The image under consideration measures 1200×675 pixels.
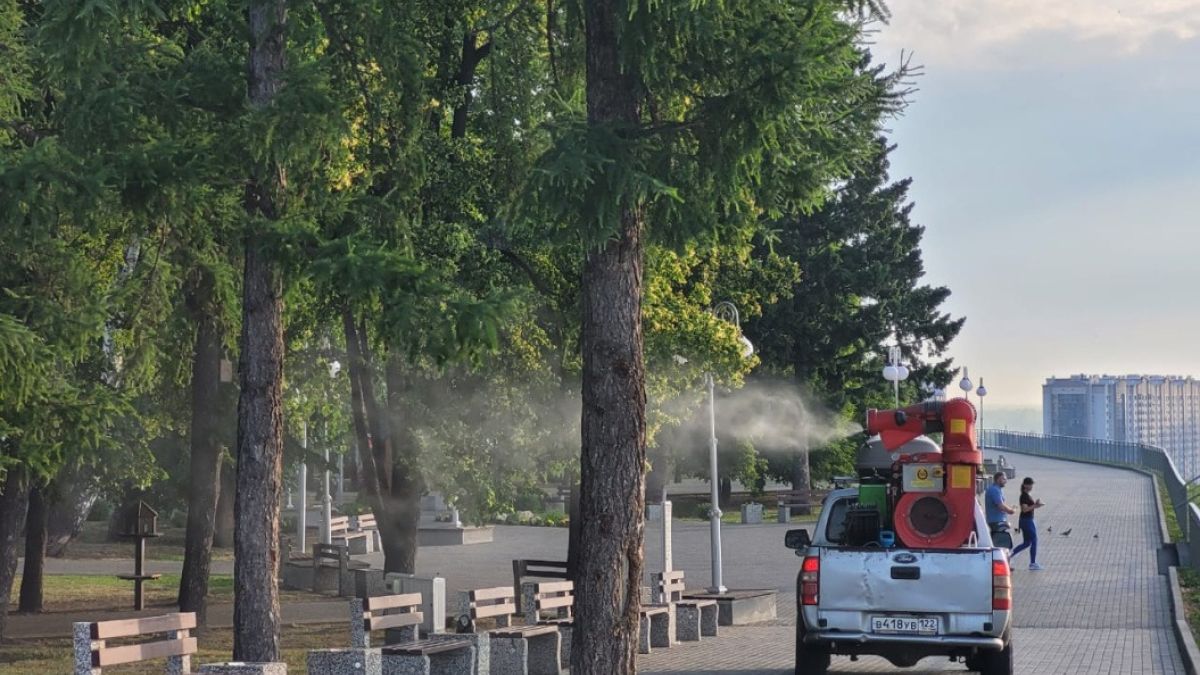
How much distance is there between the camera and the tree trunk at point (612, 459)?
13.1m

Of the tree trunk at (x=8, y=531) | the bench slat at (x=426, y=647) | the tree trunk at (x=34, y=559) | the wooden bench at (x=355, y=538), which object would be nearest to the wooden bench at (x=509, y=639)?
the bench slat at (x=426, y=647)

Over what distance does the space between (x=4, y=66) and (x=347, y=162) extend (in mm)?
3462

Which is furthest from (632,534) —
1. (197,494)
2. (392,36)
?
(197,494)

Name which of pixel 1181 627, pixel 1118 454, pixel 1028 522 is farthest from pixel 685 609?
pixel 1118 454

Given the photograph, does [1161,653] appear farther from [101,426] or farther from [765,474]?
[765,474]

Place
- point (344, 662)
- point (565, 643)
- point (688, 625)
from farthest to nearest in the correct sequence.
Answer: point (688, 625)
point (565, 643)
point (344, 662)

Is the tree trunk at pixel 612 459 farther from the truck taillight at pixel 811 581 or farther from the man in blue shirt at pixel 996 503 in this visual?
the man in blue shirt at pixel 996 503

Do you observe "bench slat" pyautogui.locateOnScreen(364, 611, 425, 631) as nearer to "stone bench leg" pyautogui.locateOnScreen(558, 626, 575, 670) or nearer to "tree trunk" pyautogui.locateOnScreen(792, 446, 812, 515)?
"stone bench leg" pyautogui.locateOnScreen(558, 626, 575, 670)

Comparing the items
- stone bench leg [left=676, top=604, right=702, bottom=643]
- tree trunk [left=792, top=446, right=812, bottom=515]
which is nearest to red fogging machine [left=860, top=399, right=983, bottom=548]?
stone bench leg [left=676, top=604, right=702, bottom=643]

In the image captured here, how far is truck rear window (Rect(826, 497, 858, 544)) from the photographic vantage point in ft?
55.3

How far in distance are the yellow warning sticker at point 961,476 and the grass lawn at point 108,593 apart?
1512cm

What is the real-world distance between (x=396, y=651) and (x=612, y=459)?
2693mm

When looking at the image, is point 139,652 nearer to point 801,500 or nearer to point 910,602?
point 910,602

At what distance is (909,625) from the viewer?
15.5 meters
